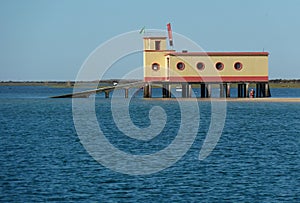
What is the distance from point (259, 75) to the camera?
260 feet

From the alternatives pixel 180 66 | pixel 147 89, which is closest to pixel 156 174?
pixel 180 66

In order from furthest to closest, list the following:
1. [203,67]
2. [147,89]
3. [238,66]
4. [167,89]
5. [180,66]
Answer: [167,89]
[147,89]
[238,66]
[203,67]
[180,66]

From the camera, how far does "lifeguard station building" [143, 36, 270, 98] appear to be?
254ft

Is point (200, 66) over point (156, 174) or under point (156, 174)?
over

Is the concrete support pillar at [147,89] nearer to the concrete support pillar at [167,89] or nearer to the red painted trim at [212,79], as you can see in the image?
the red painted trim at [212,79]

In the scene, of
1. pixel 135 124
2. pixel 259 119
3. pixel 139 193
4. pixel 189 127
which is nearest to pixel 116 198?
pixel 139 193

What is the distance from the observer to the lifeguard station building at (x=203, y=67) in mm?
77525

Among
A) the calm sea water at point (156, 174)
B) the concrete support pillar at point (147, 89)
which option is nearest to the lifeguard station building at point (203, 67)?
the concrete support pillar at point (147, 89)

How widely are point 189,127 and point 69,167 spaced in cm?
2282

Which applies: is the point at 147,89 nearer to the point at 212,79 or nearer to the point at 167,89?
the point at 167,89

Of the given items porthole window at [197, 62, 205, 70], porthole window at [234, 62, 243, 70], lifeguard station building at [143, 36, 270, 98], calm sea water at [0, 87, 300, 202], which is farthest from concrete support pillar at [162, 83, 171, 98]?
calm sea water at [0, 87, 300, 202]

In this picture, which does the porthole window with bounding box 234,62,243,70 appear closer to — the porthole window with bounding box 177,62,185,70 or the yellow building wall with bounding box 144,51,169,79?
the porthole window with bounding box 177,62,185,70

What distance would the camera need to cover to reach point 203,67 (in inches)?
3068

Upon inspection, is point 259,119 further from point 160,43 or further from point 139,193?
point 139,193
